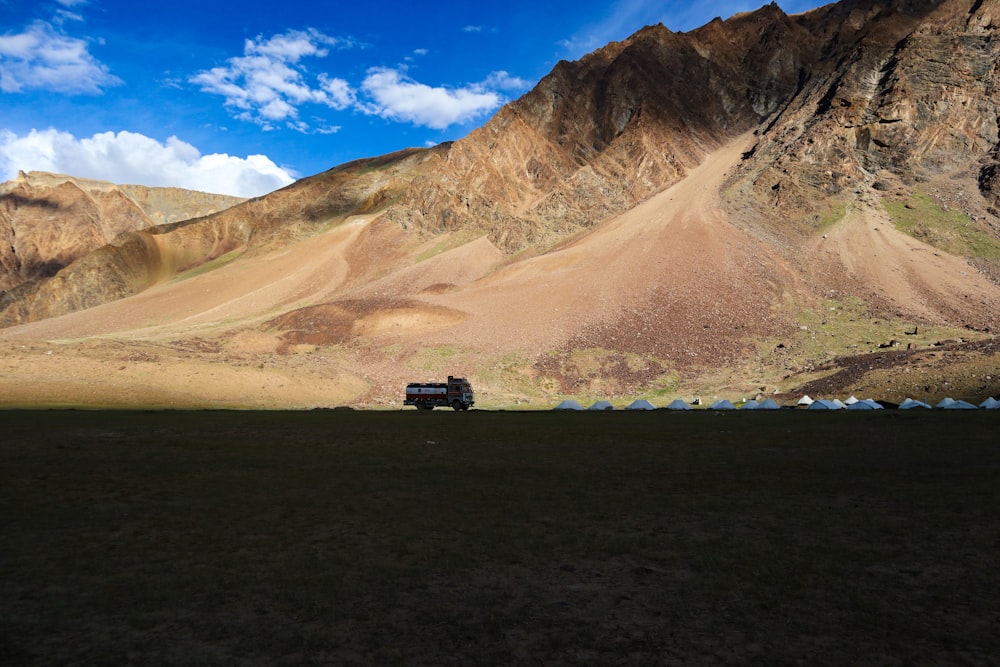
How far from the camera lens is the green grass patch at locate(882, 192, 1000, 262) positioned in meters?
67.3

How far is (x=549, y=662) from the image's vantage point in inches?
221

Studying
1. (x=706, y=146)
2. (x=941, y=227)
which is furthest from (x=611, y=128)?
(x=941, y=227)

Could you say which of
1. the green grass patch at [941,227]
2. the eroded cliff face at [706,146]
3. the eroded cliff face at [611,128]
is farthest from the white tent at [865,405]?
the eroded cliff face at [611,128]

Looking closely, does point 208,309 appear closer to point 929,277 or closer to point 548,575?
point 929,277

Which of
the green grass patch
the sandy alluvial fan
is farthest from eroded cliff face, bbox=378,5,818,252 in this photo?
the green grass patch

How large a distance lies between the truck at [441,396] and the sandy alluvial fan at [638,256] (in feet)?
20.8

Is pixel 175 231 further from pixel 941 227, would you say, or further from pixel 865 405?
pixel 865 405

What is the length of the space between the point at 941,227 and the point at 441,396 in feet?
204

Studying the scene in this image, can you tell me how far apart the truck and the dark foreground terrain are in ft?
67.3

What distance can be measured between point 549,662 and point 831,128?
90080 mm

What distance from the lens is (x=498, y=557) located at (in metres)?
8.52

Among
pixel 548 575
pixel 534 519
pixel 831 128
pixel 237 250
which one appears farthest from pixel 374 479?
pixel 237 250

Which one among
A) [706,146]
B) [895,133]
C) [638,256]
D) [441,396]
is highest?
[706,146]

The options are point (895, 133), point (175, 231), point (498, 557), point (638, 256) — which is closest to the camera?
point (498, 557)
